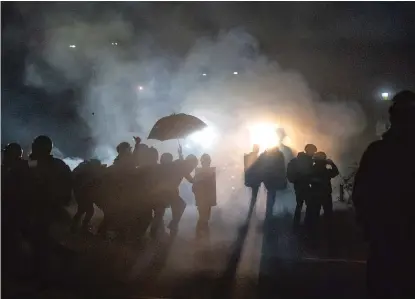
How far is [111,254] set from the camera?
4941mm

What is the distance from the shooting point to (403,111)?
273 cm

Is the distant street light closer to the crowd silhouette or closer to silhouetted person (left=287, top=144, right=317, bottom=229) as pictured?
the crowd silhouette

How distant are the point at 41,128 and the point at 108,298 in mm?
8339

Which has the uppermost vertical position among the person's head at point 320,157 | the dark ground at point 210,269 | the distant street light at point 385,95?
the distant street light at point 385,95

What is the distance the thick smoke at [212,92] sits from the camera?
33.6 feet

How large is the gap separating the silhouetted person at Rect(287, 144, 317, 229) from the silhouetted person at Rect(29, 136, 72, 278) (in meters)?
2.97

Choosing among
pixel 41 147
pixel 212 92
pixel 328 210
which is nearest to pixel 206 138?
pixel 212 92

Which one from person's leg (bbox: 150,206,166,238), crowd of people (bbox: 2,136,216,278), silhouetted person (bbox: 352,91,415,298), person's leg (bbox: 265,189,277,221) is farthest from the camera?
person's leg (bbox: 265,189,277,221)

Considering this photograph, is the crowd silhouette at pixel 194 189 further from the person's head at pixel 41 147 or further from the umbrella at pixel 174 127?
the umbrella at pixel 174 127

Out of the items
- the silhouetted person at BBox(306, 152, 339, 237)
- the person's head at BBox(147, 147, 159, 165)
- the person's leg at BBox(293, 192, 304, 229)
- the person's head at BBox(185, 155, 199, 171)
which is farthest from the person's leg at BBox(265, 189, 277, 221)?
the person's head at BBox(147, 147, 159, 165)

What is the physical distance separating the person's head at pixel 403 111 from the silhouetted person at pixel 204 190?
12.7ft

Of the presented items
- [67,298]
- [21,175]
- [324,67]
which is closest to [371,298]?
[67,298]

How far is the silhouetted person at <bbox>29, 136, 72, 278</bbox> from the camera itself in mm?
4367

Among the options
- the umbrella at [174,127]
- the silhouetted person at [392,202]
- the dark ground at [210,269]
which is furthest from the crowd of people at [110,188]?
the silhouetted person at [392,202]
